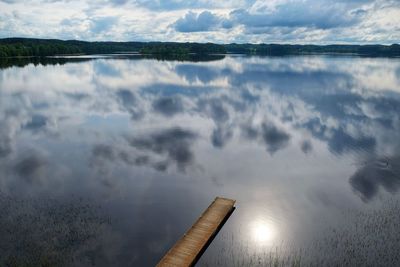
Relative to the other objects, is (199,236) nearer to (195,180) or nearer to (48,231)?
(195,180)

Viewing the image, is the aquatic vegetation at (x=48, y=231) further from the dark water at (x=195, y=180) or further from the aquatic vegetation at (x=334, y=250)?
the aquatic vegetation at (x=334, y=250)

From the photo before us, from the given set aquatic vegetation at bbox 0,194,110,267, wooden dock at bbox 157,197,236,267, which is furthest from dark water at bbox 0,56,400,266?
wooden dock at bbox 157,197,236,267

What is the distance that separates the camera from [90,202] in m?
30.9

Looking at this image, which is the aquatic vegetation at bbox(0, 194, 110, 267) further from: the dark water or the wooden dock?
the wooden dock

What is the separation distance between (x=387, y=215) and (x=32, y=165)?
133 feet

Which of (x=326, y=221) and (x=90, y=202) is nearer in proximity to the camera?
(x=326, y=221)

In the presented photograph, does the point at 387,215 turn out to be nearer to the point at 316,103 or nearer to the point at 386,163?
the point at 386,163

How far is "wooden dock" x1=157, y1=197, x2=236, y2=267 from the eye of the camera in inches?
862

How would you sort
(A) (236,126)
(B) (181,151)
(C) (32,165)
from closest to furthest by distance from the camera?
(C) (32,165) → (B) (181,151) → (A) (236,126)

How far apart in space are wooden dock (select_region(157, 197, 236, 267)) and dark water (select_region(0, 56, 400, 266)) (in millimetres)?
1048

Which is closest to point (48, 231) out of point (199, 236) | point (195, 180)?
point (199, 236)

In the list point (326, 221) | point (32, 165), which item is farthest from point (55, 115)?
point (326, 221)

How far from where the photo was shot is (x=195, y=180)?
3691 centimetres

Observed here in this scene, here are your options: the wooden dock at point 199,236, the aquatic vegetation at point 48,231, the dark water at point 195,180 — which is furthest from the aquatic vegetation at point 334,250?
the aquatic vegetation at point 48,231
